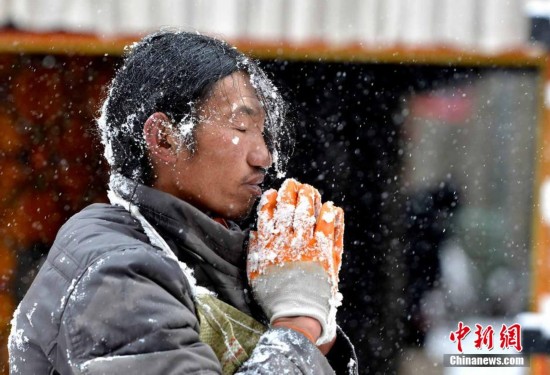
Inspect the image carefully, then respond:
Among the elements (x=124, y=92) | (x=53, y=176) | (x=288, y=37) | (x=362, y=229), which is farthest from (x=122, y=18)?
(x=124, y=92)

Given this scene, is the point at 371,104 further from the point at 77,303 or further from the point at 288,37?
the point at 77,303

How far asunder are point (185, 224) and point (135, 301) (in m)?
0.27

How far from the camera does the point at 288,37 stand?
429cm

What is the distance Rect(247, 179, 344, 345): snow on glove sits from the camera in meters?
1.54

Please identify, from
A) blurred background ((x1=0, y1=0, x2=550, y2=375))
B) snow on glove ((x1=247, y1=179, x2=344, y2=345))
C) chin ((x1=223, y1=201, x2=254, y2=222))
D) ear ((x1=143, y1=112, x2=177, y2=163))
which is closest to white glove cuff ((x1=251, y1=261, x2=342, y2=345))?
snow on glove ((x1=247, y1=179, x2=344, y2=345))

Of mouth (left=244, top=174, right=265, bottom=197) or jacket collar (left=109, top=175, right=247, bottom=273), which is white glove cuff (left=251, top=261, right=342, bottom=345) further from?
mouth (left=244, top=174, right=265, bottom=197)

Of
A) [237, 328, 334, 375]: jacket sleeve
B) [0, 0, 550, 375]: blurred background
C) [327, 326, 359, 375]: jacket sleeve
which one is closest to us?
[237, 328, 334, 375]: jacket sleeve

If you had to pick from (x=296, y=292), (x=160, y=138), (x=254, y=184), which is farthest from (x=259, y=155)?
(x=296, y=292)

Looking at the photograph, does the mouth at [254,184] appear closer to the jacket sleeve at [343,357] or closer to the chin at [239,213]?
the chin at [239,213]

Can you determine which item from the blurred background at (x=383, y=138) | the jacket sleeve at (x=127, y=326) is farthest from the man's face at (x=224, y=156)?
the blurred background at (x=383, y=138)

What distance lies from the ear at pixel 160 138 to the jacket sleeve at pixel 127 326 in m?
0.33

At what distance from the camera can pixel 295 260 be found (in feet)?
5.14

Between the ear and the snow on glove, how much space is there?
22 centimetres

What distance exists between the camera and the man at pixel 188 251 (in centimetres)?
133
